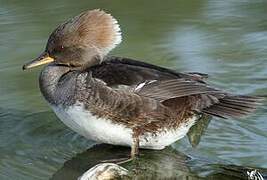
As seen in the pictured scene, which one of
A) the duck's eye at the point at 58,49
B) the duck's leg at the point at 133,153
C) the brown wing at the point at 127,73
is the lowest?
the duck's leg at the point at 133,153

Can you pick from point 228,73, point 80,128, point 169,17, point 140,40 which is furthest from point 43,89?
point 169,17

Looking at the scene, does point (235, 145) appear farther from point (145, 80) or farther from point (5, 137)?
point (5, 137)

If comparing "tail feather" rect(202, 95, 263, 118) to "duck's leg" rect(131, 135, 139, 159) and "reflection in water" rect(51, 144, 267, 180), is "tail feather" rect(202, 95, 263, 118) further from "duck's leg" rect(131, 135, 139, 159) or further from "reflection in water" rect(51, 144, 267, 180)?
"duck's leg" rect(131, 135, 139, 159)

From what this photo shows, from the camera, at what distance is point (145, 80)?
5613 mm

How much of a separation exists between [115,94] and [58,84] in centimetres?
46

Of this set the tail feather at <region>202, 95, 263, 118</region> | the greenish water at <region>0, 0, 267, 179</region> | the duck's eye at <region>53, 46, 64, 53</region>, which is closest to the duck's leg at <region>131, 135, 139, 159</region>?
the greenish water at <region>0, 0, 267, 179</region>

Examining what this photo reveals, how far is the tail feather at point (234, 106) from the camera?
5582 mm

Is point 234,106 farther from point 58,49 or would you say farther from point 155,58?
point 155,58

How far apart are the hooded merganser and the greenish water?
0.31 metres

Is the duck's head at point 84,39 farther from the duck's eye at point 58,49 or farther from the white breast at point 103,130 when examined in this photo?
the white breast at point 103,130

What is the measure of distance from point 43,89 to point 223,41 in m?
2.84

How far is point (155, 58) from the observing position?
25.6 ft

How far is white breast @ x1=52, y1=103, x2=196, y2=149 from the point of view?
18.0 ft

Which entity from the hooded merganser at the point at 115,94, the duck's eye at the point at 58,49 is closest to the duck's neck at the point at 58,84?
the hooded merganser at the point at 115,94
